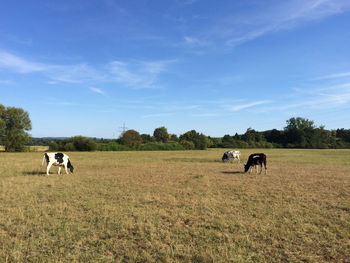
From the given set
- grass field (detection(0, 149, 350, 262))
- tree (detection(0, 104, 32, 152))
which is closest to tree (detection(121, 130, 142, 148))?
tree (detection(0, 104, 32, 152))

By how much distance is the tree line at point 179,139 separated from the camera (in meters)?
44.7

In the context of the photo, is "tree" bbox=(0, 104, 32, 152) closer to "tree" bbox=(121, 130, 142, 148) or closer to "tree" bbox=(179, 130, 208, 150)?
"tree" bbox=(121, 130, 142, 148)

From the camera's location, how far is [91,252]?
422 centimetres

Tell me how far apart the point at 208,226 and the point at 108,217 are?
107 inches

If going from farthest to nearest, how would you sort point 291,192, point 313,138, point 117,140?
point 313,138 < point 117,140 < point 291,192

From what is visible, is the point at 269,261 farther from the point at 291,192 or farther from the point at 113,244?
the point at 291,192

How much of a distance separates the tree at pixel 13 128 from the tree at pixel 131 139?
21051 mm

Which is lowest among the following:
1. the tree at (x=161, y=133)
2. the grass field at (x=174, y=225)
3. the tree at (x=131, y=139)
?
the grass field at (x=174, y=225)

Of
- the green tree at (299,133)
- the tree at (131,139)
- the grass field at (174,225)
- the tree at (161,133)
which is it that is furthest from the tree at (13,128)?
the green tree at (299,133)

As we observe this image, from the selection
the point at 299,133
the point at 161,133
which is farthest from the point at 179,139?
the point at 299,133

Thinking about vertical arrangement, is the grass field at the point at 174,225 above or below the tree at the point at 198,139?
below

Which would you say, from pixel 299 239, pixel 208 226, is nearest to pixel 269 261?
pixel 299 239

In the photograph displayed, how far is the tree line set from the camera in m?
44.7

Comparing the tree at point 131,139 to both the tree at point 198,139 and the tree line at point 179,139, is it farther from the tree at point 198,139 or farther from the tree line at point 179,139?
the tree at point 198,139
